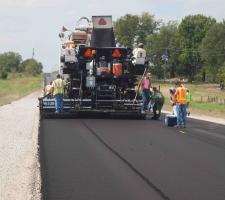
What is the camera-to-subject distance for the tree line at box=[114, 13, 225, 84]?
10819 cm

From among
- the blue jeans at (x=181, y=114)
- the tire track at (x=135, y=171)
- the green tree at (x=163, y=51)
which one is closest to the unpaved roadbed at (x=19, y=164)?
the tire track at (x=135, y=171)

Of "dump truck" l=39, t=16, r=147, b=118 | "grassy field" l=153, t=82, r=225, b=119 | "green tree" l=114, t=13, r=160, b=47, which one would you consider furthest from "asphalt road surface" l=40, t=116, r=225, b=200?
"green tree" l=114, t=13, r=160, b=47

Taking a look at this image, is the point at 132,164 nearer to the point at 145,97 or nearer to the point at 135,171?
the point at 135,171

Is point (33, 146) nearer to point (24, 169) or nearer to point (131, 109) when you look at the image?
point (24, 169)

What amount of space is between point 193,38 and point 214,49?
13885 millimetres

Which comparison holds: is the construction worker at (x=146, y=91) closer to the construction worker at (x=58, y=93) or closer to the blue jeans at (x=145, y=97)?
the blue jeans at (x=145, y=97)

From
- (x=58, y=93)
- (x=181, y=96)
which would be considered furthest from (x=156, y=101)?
(x=58, y=93)

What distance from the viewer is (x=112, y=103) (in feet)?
80.0

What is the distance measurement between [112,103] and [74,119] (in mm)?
1631

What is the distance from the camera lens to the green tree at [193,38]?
388 feet

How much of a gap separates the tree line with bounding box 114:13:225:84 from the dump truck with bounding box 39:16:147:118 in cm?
7952

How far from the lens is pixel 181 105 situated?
21734mm

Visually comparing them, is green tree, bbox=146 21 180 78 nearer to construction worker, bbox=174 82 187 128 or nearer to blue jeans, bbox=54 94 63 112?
blue jeans, bbox=54 94 63 112

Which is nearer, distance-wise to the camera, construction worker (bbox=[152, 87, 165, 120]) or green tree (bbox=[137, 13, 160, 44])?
construction worker (bbox=[152, 87, 165, 120])
